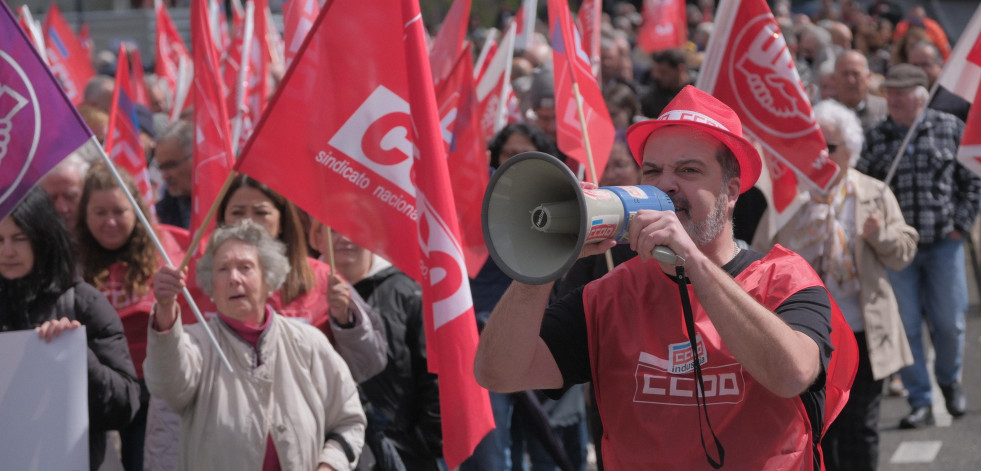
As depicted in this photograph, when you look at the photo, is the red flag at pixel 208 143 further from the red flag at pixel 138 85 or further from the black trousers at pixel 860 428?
the red flag at pixel 138 85

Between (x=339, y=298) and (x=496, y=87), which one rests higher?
(x=496, y=87)

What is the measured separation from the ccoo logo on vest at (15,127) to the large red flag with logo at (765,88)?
2.78m

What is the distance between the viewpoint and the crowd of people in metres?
2.66

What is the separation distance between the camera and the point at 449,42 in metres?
6.90

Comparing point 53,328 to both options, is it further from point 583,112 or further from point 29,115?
point 583,112

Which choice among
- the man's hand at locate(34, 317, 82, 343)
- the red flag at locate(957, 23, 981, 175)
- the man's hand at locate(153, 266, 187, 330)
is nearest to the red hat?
the man's hand at locate(153, 266, 187, 330)

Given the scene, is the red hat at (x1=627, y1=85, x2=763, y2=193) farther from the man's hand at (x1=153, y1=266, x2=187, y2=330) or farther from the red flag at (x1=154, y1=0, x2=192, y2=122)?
the red flag at (x1=154, y1=0, x2=192, y2=122)

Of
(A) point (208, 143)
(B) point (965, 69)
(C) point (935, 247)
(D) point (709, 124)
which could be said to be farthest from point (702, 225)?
(C) point (935, 247)

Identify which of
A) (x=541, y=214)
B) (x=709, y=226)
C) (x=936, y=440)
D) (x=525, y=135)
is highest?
(x=541, y=214)

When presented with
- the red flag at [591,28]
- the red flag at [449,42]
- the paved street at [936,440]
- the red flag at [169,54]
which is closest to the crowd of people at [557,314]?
the paved street at [936,440]

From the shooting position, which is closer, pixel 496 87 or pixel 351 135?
pixel 351 135

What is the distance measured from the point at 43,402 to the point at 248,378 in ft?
2.09

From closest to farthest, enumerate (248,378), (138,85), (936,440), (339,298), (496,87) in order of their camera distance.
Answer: (248,378) < (339,298) < (936,440) < (496,87) < (138,85)

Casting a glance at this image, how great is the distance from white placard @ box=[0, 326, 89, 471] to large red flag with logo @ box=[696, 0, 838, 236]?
9.52 ft
